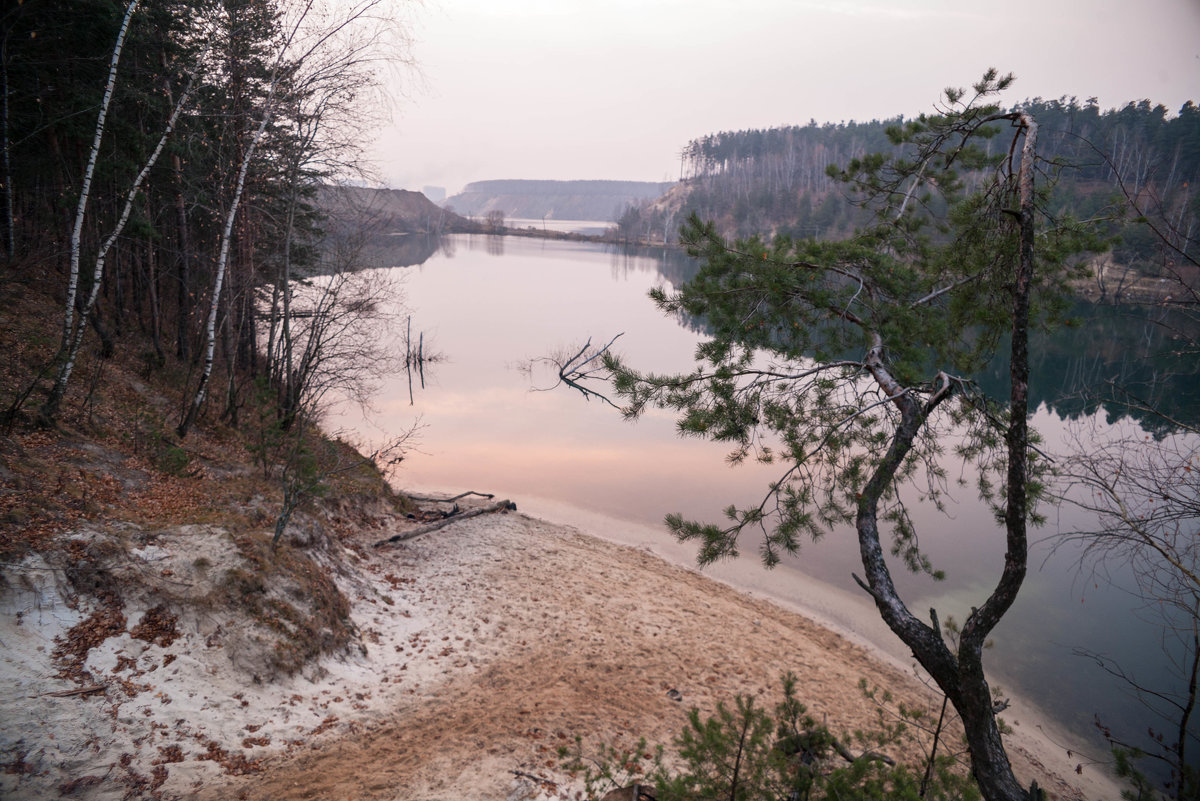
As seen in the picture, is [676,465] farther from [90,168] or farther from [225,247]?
[90,168]

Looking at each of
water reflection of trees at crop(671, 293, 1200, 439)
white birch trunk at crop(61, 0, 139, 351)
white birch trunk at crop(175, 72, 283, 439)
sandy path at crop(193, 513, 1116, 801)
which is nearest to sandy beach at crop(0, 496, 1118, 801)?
sandy path at crop(193, 513, 1116, 801)

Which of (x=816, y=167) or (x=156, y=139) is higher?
(x=816, y=167)

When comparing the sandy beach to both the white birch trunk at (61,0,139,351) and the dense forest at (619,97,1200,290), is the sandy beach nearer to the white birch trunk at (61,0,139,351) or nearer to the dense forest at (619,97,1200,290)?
the white birch trunk at (61,0,139,351)

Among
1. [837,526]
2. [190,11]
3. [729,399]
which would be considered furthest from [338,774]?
[837,526]

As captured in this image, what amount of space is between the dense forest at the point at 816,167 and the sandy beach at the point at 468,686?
2137 centimetres

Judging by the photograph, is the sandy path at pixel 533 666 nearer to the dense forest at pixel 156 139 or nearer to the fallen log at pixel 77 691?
the fallen log at pixel 77 691

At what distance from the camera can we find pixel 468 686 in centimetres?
707

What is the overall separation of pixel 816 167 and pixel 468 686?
10252 centimetres

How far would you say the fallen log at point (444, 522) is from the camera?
1099 cm

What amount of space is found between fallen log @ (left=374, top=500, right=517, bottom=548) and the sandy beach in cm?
18

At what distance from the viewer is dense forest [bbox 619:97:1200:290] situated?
45125 mm

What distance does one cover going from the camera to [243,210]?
36.9ft

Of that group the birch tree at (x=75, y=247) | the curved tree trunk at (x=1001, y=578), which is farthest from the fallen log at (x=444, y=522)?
the curved tree trunk at (x=1001, y=578)

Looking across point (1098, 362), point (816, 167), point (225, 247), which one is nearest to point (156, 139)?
point (225, 247)
